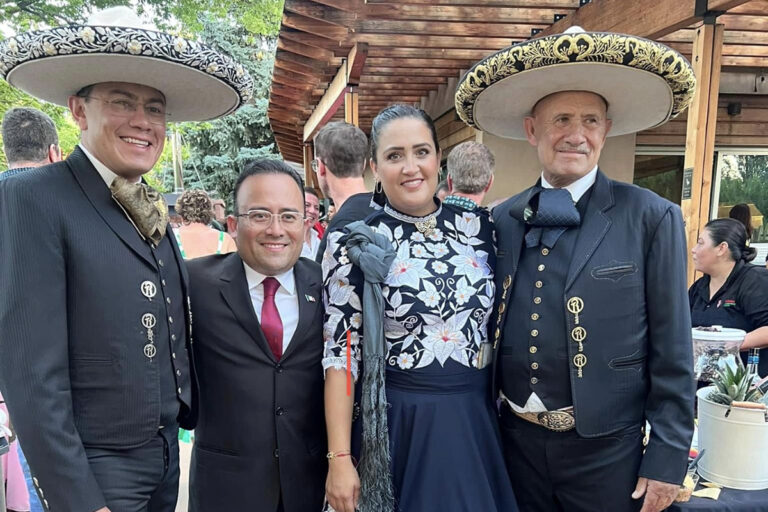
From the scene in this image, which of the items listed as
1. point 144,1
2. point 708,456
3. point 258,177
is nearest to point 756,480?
point 708,456

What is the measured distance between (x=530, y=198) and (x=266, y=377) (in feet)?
3.65

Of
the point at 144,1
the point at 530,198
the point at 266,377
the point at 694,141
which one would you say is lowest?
the point at 266,377

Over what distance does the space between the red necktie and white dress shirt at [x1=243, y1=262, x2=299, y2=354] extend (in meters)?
0.01

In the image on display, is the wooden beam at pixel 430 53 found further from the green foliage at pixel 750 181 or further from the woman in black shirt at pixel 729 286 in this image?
the green foliage at pixel 750 181

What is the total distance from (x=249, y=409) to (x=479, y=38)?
16.8 ft

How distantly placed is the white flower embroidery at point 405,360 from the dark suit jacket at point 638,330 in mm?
519

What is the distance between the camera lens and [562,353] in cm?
169

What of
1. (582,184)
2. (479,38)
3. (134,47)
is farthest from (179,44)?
(479,38)

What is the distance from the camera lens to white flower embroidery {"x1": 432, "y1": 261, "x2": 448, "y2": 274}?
1826mm

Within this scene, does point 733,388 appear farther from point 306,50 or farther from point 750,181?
point 750,181

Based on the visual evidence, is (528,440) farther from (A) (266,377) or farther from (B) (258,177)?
(B) (258,177)

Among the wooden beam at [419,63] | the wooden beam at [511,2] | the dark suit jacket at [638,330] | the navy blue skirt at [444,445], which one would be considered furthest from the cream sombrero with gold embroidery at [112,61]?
the wooden beam at [419,63]

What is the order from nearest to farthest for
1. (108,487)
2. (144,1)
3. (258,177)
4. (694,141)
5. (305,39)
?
(108,487)
(258,177)
(694,141)
(305,39)
(144,1)

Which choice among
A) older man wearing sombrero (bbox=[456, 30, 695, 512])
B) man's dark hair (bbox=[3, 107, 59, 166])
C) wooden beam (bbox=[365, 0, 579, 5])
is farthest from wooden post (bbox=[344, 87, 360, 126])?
older man wearing sombrero (bbox=[456, 30, 695, 512])
